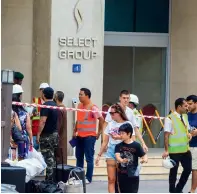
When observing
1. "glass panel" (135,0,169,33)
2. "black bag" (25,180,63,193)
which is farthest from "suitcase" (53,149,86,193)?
"glass panel" (135,0,169,33)

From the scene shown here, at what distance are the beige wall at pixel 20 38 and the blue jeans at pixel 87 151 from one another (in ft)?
14.3

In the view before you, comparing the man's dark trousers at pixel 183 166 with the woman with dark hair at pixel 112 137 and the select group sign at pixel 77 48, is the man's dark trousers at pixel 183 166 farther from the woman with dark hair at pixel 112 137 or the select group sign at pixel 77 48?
the select group sign at pixel 77 48

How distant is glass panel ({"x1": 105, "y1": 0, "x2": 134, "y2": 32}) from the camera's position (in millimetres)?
20250

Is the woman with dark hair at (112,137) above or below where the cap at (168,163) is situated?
above

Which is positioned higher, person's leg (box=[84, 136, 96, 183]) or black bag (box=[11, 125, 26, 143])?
black bag (box=[11, 125, 26, 143])

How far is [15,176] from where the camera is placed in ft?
34.1

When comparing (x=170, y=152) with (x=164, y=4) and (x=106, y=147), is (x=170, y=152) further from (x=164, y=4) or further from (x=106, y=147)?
(x=164, y=4)

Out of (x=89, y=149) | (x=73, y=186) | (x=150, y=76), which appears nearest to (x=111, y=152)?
(x=73, y=186)

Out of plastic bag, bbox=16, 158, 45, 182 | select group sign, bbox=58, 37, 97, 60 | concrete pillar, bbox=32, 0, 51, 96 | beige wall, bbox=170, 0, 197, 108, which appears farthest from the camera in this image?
beige wall, bbox=170, 0, 197, 108

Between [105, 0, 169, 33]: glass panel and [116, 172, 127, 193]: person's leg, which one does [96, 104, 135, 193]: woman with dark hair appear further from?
[105, 0, 169, 33]: glass panel

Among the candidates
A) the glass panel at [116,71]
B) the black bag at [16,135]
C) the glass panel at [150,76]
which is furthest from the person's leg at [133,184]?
the glass panel at [150,76]

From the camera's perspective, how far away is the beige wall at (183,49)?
20469 millimetres

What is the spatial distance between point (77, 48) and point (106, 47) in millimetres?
2981

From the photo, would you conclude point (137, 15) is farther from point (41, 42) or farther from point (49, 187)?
point (49, 187)
